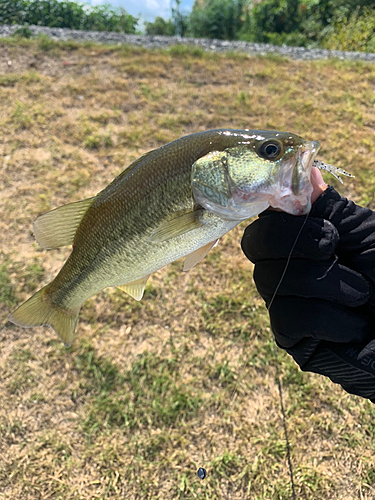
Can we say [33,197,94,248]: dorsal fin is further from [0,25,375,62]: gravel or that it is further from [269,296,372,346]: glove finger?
[0,25,375,62]: gravel

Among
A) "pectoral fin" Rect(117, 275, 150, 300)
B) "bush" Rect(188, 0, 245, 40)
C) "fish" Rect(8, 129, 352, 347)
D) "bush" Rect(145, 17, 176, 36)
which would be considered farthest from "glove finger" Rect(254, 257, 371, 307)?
"bush" Rect(188, 0, 245, 40)

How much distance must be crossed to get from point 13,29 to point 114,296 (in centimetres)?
584

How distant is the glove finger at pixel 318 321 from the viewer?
1.54m

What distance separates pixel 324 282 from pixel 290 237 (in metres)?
0.24

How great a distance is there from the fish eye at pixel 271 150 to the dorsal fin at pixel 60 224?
2.60 ft

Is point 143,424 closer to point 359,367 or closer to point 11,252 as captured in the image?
point 359,367

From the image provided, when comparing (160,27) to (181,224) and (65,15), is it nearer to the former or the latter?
(65,15)

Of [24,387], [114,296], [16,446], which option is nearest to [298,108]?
[114,296]

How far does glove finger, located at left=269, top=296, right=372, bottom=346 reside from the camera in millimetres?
1544

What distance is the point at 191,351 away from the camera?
9.95 feet

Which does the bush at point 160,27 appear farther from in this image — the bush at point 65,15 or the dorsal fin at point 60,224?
the dorsal fin at point 60,224

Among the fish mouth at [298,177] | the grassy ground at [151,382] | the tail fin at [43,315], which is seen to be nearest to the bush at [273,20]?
the grassy ground at [151,382]

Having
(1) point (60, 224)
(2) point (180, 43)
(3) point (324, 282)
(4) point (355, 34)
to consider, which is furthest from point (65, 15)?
(3) point (324, 282)

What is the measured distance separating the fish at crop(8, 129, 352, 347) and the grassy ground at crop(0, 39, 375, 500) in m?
1.52
